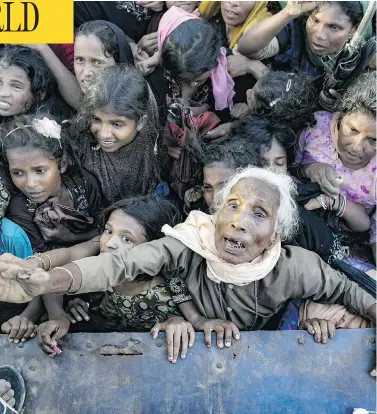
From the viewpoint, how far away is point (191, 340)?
115 inches

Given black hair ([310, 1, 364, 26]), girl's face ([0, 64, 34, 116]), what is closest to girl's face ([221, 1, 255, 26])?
black hair ([310, 1, 364, 26])

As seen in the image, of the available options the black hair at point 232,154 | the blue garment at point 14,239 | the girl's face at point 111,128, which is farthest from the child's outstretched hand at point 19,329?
the black hair at point 232,154

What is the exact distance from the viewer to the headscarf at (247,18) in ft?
13.0

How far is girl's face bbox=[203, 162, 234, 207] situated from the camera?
341 centimetres

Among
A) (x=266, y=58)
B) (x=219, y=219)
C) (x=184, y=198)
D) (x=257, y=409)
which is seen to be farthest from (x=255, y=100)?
(x=257, y=409)

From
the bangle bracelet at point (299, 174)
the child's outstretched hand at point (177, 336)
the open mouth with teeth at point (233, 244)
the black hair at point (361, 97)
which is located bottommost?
the child's outstretched hand at point (177, 336)

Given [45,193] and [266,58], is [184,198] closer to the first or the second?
[45,193]

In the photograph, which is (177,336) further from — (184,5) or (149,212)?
(184,5)

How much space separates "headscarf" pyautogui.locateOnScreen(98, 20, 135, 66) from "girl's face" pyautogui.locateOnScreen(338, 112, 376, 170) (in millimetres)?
1304

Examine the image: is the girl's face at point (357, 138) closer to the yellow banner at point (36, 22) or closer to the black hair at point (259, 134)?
the black hair at point (259, 134)

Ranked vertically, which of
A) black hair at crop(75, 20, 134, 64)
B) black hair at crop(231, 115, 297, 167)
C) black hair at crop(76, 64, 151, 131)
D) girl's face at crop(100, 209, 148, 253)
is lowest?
girl's face at crop(100, 209, 148, 253)

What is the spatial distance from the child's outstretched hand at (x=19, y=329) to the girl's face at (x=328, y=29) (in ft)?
7.32

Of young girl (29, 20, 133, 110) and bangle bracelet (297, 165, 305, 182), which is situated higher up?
Answer: young girl (29, 20, 133, 110)

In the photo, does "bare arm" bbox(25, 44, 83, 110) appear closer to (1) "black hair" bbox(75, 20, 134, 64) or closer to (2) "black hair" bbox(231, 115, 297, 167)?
(1) "black hair" bbox(75, 20, 134, 64)
